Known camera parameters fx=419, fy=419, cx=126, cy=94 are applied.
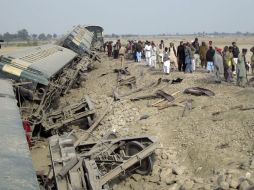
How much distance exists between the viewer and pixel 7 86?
31.7 ft

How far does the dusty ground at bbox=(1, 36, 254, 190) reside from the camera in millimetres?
8203

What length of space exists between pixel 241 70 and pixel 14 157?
11452mm

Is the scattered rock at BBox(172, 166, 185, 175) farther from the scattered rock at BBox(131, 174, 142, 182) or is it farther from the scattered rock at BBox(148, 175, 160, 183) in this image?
the scattered rock at BBox(131, 174, 142, 182)

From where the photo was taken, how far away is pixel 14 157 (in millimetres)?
4277

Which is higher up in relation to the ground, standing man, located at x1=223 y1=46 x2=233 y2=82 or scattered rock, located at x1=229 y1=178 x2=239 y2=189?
standing man, located at x1=223 y1=46 x2=233 y2=82

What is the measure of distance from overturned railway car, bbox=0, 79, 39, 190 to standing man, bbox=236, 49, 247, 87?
375 inches

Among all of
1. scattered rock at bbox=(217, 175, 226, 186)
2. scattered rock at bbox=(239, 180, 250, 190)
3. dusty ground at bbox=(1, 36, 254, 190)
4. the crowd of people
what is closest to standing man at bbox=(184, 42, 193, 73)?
the crowd of people

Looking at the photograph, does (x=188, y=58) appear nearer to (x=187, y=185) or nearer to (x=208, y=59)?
(x=208, y=59)

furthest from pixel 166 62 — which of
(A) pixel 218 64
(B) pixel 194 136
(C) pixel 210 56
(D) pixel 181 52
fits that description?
(B) pixel 194 136

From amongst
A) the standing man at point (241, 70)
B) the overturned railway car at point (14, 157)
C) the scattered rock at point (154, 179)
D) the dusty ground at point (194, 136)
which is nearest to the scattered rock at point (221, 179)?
the dusty ground at point (194, 136)

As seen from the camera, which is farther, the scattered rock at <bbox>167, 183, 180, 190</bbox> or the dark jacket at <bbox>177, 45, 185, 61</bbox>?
the dark jacket at <bbox>177, 45, 185, 61</bbox>

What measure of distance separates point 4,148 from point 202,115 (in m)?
8.06

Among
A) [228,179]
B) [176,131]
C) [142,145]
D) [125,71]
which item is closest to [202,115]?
[176,131]

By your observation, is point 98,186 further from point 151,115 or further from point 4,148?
point 151,115
